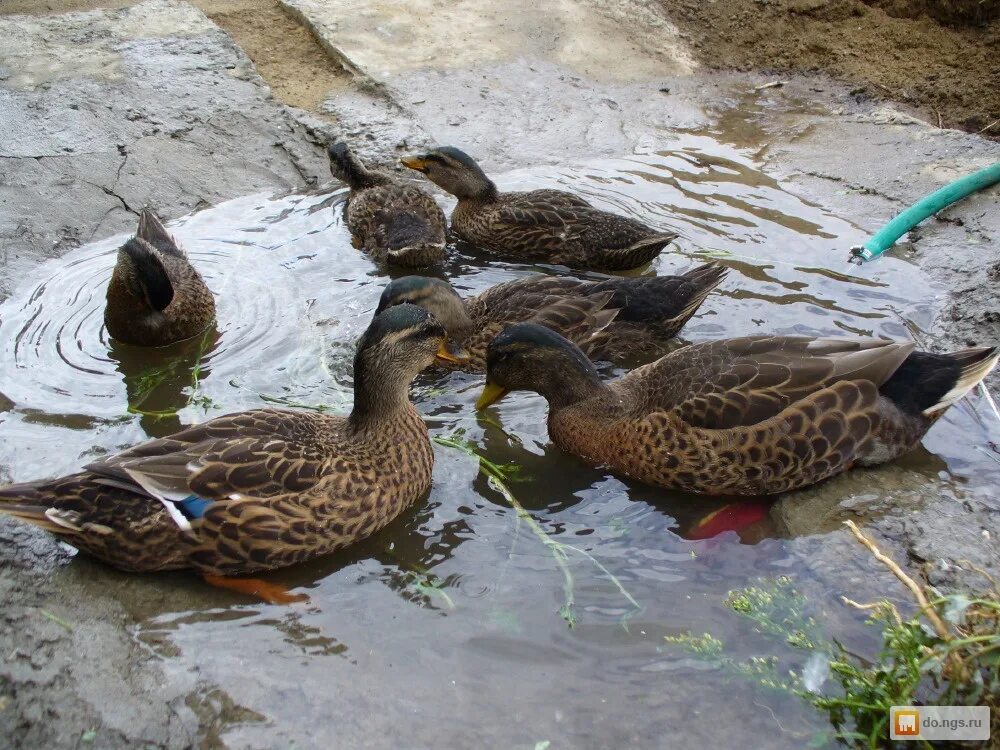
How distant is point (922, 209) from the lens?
7031mm

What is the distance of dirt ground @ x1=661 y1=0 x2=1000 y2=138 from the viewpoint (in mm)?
9430

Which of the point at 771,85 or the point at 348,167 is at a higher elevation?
the point at 771,85

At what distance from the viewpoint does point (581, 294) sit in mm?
6207

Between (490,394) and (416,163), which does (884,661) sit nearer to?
(490,394)

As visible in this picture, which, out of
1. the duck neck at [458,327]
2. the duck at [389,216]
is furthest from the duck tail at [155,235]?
the duck neck at [458,327]

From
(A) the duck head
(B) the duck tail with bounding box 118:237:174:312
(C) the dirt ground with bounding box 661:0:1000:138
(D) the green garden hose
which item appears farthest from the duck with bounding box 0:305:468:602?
(C) the dirt ground with bounding box 661:0:1000:138

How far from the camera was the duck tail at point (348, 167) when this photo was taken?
7777 millimetres

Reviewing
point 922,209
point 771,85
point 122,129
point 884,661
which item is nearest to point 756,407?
point 884,661

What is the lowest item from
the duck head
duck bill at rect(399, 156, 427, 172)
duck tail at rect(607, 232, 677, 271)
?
the duck head

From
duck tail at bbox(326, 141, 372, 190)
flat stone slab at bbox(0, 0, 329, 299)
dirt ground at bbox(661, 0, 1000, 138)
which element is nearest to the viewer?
flat stone slab at bbox(0, 0, 329, 299)

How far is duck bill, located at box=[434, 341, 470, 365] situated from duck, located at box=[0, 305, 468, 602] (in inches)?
41.7

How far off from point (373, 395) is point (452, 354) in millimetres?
1164

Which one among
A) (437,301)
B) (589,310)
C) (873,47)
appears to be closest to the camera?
(589,310)

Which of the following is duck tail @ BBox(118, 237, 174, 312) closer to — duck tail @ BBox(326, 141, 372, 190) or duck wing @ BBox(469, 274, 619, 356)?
duck wing @ BBox(469, 274, 619, 356)
